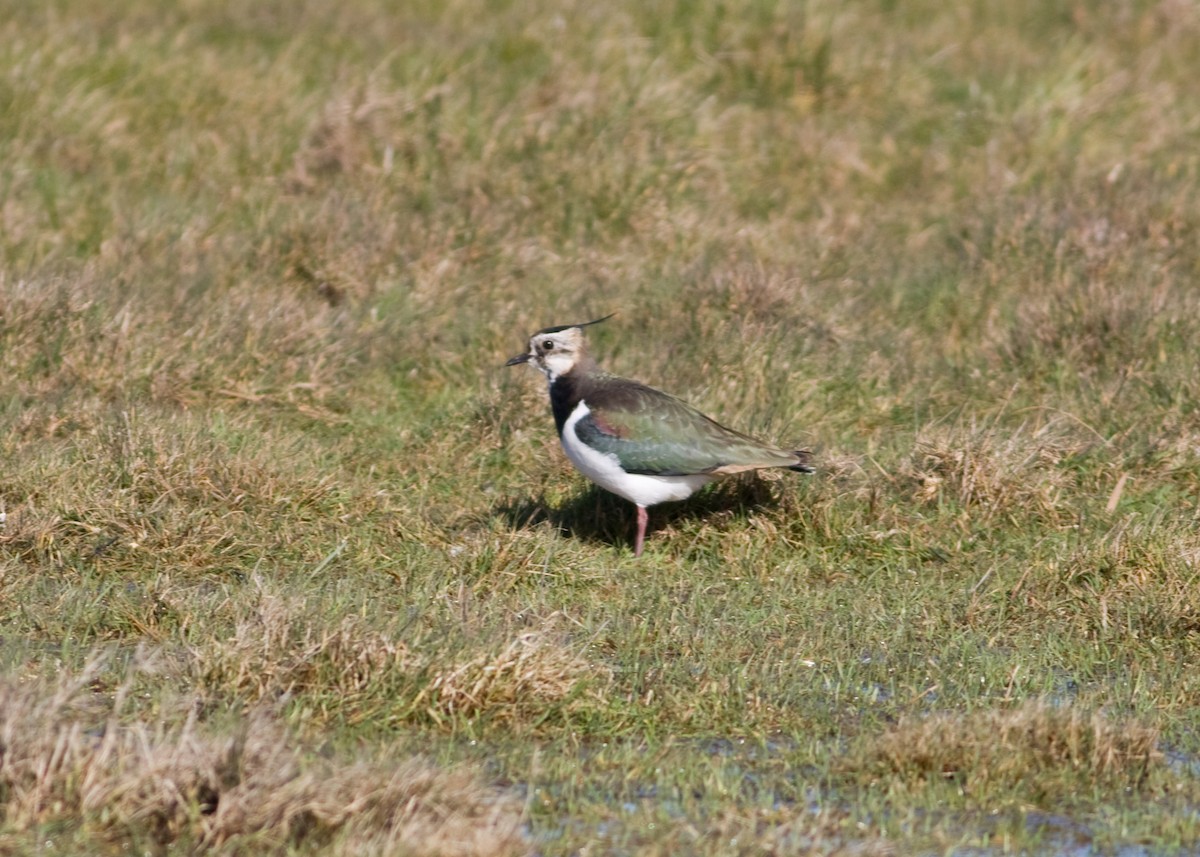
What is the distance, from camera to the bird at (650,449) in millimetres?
7004

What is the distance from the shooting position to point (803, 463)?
7.07 meters

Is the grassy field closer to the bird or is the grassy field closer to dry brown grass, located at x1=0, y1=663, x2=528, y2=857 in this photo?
dry brown grass, located at x1=0, y1=663, x2=528, y2=857

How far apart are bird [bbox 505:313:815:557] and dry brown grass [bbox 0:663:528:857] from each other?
2.65 m

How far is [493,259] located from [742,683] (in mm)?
4690

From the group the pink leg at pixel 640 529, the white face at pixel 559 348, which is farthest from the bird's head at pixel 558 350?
the pink leg at pixel 640 529

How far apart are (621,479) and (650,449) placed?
174 millimetres

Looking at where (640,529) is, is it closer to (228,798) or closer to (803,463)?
(803,463)

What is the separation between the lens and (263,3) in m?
12.5

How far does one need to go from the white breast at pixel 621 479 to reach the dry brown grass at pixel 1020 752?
7.18 feet

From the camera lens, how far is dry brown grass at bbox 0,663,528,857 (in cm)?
431

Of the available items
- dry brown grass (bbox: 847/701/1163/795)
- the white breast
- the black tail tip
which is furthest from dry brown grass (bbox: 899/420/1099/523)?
dry brown grass (bbox: 847/701/1163/795)

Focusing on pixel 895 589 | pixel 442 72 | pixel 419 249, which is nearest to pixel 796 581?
pixel 895 589

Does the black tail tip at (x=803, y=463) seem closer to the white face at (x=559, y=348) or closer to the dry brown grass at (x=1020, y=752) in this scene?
the white face at (x=559, y=348)

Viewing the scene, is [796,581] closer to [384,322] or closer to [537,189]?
[384,322]
